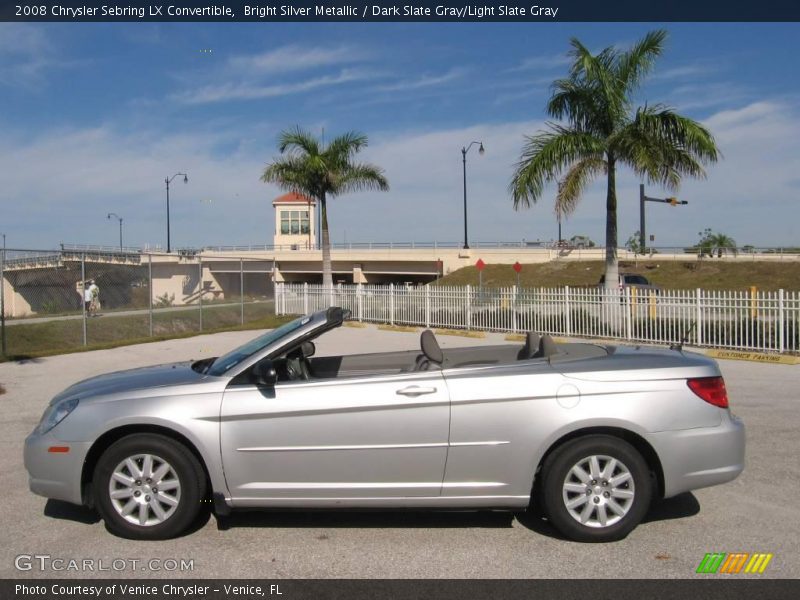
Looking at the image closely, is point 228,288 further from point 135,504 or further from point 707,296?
point 135,504

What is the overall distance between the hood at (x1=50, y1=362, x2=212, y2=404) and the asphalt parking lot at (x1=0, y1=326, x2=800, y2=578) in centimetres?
89

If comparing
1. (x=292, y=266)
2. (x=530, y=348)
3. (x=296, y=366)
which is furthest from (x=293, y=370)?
(x=292, y=266)

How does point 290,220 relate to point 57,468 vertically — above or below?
above

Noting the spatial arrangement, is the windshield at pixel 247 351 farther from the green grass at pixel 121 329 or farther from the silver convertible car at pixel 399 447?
the green grass at pixel 121 329

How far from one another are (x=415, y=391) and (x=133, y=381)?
1.93 m

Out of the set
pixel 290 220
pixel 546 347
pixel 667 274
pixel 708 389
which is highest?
pixel 290 220

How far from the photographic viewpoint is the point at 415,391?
4.57 metres

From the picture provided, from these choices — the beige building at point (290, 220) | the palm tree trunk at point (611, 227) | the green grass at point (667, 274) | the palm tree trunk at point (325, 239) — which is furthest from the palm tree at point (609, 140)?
the beige building at point (290, 220)

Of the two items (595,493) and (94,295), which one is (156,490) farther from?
(94,295)

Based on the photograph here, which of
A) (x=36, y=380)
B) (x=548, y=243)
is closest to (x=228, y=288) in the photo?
(x=548, y=243)

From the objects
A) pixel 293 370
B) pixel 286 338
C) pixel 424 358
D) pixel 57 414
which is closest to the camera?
pixel 57 414

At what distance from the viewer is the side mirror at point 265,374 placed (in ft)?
14.9
